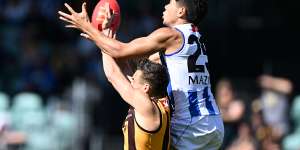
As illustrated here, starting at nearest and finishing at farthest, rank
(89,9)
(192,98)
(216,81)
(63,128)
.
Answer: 1. (192,98)
2. (63,128)
3. (216,81)
4. (89,9)

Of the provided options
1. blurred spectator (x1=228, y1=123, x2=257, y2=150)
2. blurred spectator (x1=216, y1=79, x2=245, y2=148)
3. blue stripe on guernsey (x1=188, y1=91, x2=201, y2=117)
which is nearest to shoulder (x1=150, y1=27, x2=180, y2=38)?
blue stripe on guernsey (x1=188, y1=91, x2=201, y2=117)

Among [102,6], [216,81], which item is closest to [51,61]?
[216,81]

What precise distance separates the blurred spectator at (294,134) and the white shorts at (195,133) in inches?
187

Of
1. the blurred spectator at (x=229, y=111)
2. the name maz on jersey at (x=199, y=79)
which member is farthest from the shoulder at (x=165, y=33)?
the blurred spectator at (x=229, y=111)

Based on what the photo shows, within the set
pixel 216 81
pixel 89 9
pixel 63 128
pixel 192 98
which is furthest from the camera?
pixel 89 9

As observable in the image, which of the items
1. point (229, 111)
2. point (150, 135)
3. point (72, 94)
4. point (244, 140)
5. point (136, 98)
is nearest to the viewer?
point (136, 98)

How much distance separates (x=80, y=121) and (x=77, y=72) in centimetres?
145

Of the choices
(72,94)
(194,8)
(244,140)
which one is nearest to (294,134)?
(244,140)

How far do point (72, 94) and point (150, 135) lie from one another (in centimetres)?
721

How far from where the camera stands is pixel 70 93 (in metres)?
16.2

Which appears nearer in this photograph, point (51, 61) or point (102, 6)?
point (102, 6)

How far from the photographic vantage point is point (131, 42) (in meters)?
8.98

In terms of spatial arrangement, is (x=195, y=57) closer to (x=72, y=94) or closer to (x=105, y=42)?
(x=105, y=42)

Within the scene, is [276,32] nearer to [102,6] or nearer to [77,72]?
[77,72]
